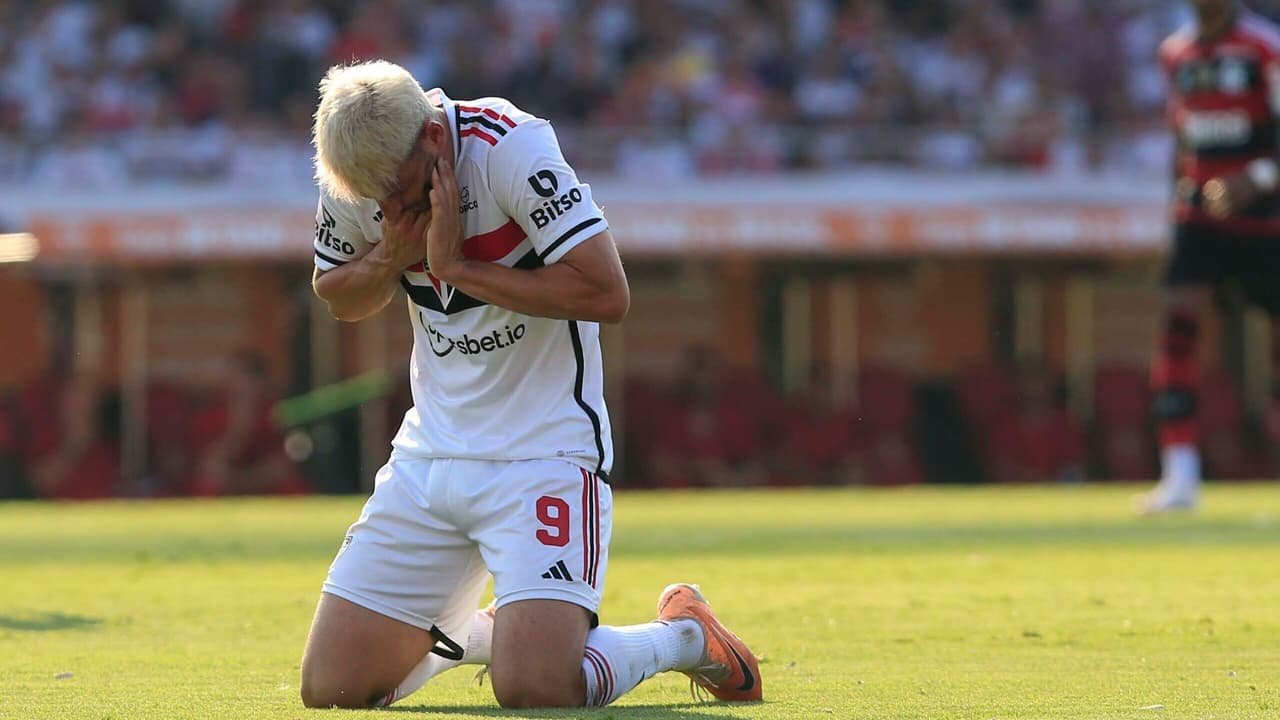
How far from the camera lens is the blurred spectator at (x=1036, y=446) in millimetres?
22812

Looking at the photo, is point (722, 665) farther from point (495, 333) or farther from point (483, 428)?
point (495, 333)

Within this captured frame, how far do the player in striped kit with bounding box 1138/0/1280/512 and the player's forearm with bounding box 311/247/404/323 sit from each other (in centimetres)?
809

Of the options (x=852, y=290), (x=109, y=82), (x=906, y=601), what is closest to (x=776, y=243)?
(x=852, y=290)

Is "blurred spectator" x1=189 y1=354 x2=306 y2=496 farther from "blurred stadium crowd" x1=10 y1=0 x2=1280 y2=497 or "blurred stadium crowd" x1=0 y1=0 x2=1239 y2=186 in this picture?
"blurred stadium crowd" x1=0 y1=0 x2=1239 y2=186

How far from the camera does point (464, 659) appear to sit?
6176 mm

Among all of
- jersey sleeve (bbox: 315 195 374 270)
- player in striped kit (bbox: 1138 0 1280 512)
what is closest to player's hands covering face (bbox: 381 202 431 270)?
jersey sleeve (bbox: 315 195 374 270)

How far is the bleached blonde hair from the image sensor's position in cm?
539

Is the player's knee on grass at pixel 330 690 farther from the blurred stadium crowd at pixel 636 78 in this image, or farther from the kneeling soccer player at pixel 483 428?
the blurred stadium crowd at pixel 636 78

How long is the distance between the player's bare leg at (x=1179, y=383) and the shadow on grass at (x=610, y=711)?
8096 millimetres

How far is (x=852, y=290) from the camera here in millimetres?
25391

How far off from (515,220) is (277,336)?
1980cm

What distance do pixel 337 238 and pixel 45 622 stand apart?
281 centimetres

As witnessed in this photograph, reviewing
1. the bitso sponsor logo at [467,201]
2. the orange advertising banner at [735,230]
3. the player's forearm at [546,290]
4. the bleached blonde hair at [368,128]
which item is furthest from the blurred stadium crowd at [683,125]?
the bleached blonde hair at [368,128]

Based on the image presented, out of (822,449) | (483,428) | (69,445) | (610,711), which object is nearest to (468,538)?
(483,428)
